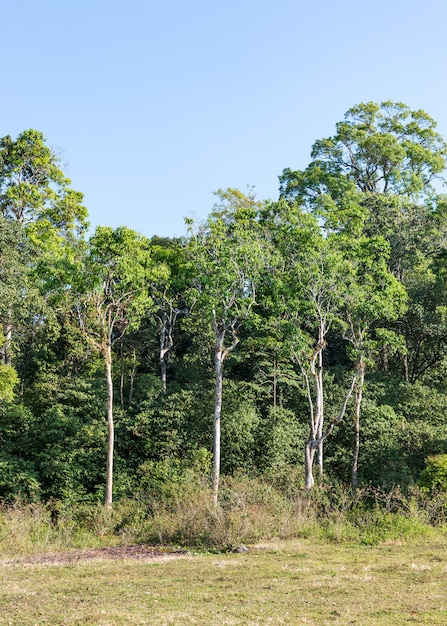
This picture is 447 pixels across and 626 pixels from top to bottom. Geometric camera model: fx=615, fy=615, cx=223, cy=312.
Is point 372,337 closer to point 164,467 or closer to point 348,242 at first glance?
point 348,242

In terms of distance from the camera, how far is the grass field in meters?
7.07

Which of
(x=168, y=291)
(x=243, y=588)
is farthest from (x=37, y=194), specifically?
(x=243, y=588)

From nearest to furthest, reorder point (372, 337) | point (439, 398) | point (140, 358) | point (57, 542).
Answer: point (57, 542), point (439, 398), point (372, 337), point (140, 358)

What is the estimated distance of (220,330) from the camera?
22.2m

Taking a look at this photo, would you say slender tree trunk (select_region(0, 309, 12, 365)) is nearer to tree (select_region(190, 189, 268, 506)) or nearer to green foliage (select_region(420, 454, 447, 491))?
tree (select_region(190, 189, 268, 506))

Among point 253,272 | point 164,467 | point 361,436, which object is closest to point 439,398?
point 361,436

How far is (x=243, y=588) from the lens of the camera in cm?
881

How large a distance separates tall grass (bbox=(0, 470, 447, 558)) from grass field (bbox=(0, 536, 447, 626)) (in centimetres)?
94

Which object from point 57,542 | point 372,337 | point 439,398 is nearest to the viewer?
point 57,542

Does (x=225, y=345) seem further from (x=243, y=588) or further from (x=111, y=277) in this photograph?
(x=243, y=588)

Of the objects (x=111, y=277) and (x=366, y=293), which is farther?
(x=111, y=277)

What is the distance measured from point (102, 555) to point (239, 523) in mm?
2935

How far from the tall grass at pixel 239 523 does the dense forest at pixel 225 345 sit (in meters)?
1.25

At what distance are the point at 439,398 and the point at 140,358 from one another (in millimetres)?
13663
